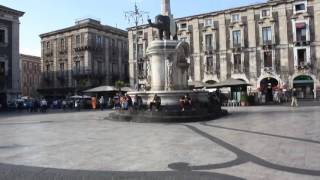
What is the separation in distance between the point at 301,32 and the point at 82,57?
33.9m

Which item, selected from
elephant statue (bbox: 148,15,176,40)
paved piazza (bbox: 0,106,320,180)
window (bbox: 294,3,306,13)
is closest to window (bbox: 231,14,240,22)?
window (bbox: 294,3,306,13)

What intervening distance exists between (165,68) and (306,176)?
16453 millimetres

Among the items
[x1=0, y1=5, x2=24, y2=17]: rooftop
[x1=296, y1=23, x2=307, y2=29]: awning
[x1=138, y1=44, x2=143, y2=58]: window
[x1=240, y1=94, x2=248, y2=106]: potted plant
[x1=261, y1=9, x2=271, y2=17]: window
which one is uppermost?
[x1=0, y1=5, x2=24, y2=17]: rooftop

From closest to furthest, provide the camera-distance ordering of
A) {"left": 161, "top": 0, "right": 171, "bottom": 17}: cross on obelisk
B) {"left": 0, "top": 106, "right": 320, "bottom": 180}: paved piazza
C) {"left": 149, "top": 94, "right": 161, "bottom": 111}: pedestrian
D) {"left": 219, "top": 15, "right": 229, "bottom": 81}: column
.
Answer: {"left": 0, "top": 106, "right": 320, "bottom": 180}: paved piazza < {"left": 149, "top": 94, "right": 161, "bottom": 111}: pedestrian < {"left": 161, "top": 0, "right": 171, "bottom": 17}: cross on obelisk < {"left": 219, "top": 15, "right": 229, "bottom": 81}: column

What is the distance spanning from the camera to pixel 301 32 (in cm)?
4734

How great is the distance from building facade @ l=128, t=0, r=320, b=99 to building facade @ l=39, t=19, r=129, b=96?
55.5ft

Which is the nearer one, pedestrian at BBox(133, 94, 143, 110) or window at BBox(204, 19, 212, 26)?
pedestrian at BBox(133, 94, 143, 110)

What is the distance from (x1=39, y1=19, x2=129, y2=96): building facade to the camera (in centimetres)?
6431

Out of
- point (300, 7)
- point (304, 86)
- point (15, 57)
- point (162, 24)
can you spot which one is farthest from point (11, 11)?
point (304, 86)

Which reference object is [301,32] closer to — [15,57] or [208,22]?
[208,22]

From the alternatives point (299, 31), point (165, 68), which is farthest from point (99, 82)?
point (165, 68)

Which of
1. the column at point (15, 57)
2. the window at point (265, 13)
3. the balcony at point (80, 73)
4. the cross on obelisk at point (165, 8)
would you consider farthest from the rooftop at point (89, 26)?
the cross on obelisk at point (165, 8)

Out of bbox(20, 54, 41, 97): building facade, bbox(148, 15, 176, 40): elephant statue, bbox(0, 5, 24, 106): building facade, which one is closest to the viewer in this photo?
bbox(148, 15, 176, 40): elephant statue

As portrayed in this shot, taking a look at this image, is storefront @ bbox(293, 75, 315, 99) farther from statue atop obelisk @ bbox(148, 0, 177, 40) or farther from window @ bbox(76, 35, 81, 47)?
window @ bbox(76, 35, 81, 47)
